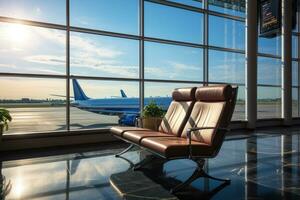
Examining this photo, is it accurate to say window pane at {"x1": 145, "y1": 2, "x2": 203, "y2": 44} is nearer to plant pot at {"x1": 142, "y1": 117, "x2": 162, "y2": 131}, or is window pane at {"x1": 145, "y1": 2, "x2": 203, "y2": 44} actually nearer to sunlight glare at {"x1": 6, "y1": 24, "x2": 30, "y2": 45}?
plant pot at {"x1": 142, "y1": 117, "x2": 162, "y2": 131}

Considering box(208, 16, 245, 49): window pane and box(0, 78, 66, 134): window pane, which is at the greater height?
box(208, 16, 245, 49): window pane

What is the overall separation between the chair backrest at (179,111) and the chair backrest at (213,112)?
12cm

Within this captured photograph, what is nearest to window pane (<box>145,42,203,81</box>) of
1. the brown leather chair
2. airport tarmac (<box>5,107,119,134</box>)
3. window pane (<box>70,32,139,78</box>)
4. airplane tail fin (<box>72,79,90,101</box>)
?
window pane (<box>70,32,139,78</box>)

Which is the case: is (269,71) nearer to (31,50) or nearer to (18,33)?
(31,50)

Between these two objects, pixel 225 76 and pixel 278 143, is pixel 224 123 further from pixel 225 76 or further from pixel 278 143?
pixel 225 76

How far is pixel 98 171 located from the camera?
3424 mm

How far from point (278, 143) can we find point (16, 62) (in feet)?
17.1

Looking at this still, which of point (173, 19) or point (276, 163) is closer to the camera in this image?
point (276, 163)

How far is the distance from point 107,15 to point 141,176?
4564 mm

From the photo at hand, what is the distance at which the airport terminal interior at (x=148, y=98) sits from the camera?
2.98m

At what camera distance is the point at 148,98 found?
6.35m

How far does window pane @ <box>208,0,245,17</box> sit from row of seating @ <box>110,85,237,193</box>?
4278 mm

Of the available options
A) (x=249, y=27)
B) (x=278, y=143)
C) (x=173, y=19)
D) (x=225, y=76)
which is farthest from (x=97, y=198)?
(x=249, y=27)

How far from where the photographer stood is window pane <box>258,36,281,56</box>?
8508mm
